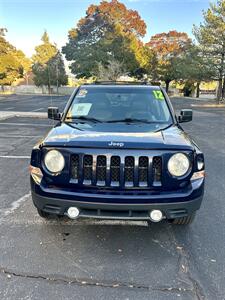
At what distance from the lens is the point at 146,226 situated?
3742 mm

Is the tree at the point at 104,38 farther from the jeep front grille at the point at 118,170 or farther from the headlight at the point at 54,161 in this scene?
the jeep front grille at the point at 118,170

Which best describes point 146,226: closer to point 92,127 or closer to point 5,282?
point 92,127

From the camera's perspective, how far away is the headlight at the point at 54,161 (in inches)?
120

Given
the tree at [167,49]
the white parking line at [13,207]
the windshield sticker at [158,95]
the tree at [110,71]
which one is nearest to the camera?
the white parking line at [13,207]

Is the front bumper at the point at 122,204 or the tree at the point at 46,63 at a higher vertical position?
the tree at the point at 46,63

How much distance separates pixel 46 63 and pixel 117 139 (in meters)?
59.8

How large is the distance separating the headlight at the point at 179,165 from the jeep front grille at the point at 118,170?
13 centimetres

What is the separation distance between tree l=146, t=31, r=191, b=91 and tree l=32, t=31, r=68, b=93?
17.1 meters

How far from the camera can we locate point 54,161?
10.1 ft

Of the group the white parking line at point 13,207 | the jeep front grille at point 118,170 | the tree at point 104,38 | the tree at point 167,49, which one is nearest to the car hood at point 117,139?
the jeep front grille at point 118,170

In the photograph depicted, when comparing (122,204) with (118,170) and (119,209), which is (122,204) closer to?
(119,209)

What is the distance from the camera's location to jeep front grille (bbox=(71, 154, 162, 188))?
2.96 meters

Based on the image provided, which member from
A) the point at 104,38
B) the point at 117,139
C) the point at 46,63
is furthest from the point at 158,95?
the point at 46,63

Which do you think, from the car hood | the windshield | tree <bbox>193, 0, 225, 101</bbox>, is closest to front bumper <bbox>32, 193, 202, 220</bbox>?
the car hood
